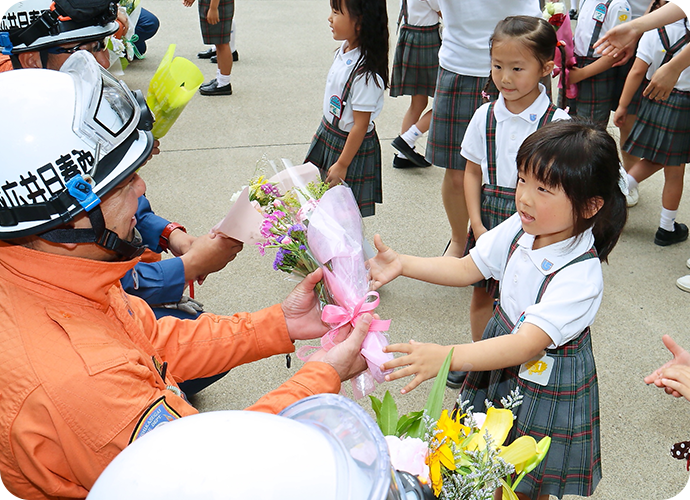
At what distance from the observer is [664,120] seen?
3.77m

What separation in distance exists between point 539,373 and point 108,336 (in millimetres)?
1294

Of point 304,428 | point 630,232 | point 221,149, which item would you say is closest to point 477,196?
point 630,232

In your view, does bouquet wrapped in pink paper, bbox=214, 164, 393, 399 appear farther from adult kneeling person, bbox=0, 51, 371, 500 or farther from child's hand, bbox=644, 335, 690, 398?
child's hand, bbox=644, 335, 690, 398

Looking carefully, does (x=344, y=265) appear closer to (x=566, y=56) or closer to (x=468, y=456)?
(x=468, y=456)

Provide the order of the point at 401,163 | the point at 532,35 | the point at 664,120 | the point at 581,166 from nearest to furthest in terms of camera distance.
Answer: the point at 581,166
the point at 532,35
the point at 664,120
the point at 401,163

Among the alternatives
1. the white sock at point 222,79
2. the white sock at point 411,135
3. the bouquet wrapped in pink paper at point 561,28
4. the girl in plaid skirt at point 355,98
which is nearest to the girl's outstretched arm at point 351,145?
the girl in plaid skirt at point 355,98

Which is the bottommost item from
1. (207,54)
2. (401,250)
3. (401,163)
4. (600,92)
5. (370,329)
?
(401,250)

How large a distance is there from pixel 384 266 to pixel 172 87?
1.23 metres

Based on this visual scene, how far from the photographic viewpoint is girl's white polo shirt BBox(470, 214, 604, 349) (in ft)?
5.90

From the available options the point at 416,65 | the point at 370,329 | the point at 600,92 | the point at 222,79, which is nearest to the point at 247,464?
the point at 370,329

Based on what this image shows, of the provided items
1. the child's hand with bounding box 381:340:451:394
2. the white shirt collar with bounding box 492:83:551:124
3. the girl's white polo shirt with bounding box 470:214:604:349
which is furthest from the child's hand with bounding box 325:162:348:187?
the child's hand with bounding box 381:340:451:394

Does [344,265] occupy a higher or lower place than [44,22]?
lower

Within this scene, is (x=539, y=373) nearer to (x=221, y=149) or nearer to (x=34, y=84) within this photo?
(x=34, y=84)

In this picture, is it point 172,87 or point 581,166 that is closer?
point 581,166
